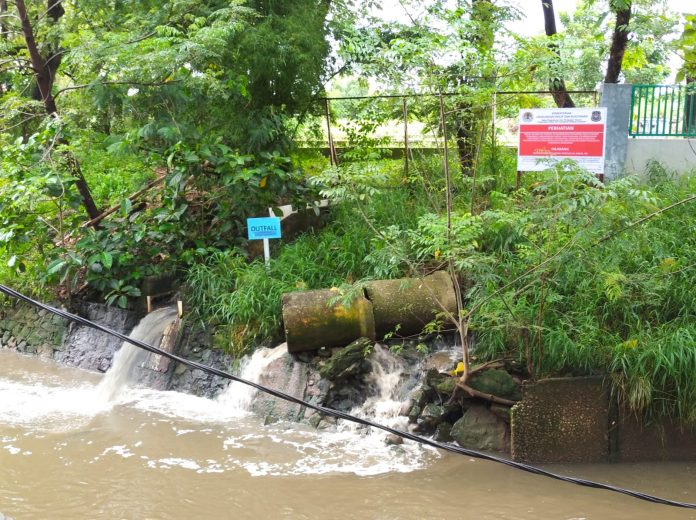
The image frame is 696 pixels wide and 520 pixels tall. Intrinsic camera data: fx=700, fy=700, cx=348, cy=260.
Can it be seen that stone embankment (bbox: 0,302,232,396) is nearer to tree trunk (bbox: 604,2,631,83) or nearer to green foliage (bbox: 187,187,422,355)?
green foliage (bbox: 187,187,422,355)

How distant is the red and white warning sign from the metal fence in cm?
184

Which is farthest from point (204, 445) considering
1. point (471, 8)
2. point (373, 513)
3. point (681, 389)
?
point (471, 8)

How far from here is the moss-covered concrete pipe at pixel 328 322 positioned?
7008 millimetres

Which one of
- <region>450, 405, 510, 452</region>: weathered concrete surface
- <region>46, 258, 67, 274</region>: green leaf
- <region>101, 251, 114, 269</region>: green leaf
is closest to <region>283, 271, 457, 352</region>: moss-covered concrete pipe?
<region>450, 405, 510, 452</region>: weathered concrete surface

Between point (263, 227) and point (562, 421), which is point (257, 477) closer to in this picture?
point (562, 421)

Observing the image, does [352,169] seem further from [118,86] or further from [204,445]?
[118,86]

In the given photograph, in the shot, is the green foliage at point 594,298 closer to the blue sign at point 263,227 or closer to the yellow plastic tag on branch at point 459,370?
the yellow plastic tag on branch at point 459,370

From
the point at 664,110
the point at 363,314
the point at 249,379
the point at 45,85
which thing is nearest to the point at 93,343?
the point at 249,379

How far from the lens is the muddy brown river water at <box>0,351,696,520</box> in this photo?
206 inches

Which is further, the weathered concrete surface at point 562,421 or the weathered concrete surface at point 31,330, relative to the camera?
the weathered concrete surface at point 31,330

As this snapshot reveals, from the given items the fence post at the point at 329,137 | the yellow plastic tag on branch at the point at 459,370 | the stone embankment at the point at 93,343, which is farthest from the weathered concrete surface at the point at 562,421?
the fence post at the point at 329,137

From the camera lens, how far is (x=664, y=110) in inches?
376

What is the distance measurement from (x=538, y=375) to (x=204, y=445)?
308 centimetres

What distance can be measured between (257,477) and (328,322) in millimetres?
1783
